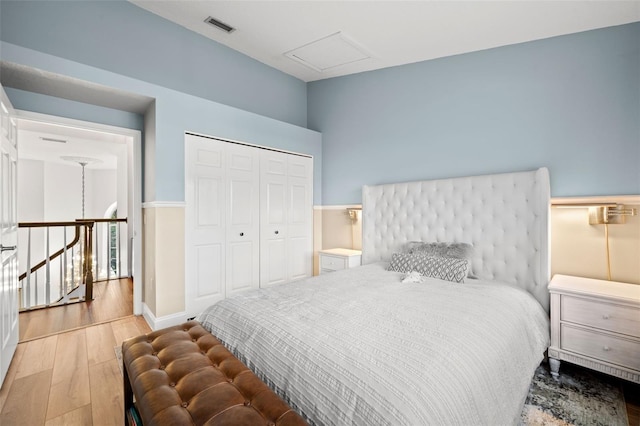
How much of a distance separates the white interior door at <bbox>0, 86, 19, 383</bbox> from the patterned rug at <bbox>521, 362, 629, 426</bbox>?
3.43 m

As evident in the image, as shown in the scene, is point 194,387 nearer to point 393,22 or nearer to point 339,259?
point 339,259

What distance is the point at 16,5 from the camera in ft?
8.12

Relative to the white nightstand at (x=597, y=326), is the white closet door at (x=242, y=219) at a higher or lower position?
higher

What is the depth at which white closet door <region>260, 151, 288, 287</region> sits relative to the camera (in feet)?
12.2

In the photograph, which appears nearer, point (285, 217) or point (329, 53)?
point (329, 53)

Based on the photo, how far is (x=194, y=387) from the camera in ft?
3.92

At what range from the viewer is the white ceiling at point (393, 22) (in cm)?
237

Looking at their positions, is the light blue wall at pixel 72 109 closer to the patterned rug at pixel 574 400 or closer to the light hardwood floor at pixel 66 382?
the light hardwood floor at pixel 66 382

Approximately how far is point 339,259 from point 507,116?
7.58ft

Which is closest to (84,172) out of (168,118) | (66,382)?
(168,118)

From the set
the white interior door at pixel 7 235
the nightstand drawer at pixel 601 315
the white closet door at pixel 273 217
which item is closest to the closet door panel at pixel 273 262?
the white closet door at pixel 273 217

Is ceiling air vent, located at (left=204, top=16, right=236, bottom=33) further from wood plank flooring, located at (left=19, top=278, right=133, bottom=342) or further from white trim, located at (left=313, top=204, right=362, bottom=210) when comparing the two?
wood plank flooring, located at (left=19, top=278, right=133, bottom=342)

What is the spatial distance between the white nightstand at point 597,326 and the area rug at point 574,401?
132mm

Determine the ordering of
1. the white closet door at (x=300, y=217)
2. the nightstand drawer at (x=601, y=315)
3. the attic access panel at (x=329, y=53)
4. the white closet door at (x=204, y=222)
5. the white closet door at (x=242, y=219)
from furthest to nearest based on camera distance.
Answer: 1. the white closet door at (x=300, y=217)
2. the white closet door at (x=242, y=219)
3. the attic access panel at (x=329, y=53)
4. the white closet door at (x=204, y=222)
5. the nightstand drawer at (x=601, y=315)
